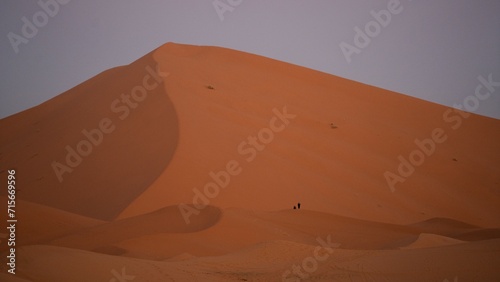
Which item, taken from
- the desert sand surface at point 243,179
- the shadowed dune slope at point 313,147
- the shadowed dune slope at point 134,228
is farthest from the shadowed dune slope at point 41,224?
the shadowed dune slope at point 313,147

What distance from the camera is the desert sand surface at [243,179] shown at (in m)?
6.87

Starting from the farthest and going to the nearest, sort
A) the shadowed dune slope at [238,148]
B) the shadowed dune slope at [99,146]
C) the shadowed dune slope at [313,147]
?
the shadowed dune slope at [313,147]
the shadowed dune slope at [238,148]
the shadowed dune slope at [99,146]

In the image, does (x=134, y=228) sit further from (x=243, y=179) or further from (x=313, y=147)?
(x=313, y=147)

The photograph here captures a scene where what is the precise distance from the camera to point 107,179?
15.9 m

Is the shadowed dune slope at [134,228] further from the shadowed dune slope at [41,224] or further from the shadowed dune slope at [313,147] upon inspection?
the shadowed dune slope at [313,147]

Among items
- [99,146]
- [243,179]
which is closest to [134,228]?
[243,179]

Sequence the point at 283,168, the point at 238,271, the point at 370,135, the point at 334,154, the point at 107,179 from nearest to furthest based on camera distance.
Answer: the point at 238,271, the point at 107,179, the point at 283,168, the point at 334,154, the point at 370,135

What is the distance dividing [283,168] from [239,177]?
2.05 meters

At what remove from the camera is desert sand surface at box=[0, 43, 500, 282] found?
270 inches

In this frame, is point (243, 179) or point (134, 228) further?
point (243, 179)

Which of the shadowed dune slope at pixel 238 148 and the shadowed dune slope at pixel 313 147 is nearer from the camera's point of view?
the shadowed dune slope at pixel 238 148

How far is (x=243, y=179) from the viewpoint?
52.6ft

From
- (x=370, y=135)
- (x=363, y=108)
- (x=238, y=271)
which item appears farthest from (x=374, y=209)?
(x=363, y=108)

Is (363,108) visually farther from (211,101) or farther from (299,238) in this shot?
(299,238)
